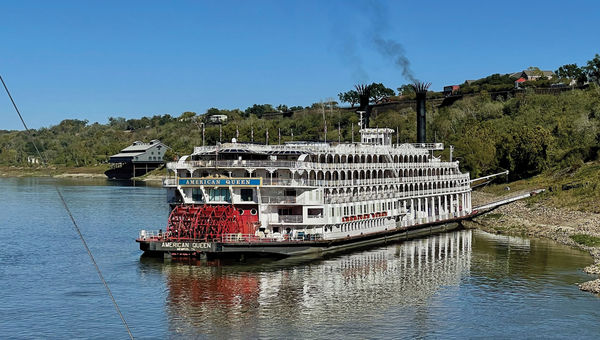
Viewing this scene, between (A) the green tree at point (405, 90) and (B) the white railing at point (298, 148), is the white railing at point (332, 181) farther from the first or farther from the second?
(A) the green tree at point (405, 90)

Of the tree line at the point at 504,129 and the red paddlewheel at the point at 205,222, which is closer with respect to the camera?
the red paddlewheel at the point at 205,222

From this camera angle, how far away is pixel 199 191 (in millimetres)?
53250

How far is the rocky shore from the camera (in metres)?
62.0

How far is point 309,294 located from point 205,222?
11.7 m

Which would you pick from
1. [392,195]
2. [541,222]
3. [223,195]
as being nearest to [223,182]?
[223,195]

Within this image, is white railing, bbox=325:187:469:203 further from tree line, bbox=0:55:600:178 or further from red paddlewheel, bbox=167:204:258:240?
tree line, bbox=0:55:600:178

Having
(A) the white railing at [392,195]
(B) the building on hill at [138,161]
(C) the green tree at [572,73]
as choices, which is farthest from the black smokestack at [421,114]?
(B) the building on hill at [138,161]

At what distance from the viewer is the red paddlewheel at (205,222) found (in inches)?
1939

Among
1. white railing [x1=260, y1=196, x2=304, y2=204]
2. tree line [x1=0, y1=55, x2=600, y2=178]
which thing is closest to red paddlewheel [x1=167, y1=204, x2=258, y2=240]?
white railing [x1=260, y1=196, x2=304, y2=204]

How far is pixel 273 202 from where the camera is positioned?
51844 mm

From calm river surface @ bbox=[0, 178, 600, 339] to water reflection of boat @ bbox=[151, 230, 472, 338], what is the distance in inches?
2.6

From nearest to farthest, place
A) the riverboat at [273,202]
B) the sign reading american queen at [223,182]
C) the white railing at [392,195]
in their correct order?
the riverboat at [273,202] → the sign reading american queen at [223,182] → the white railing at [392,195]

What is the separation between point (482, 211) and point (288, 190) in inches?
1273

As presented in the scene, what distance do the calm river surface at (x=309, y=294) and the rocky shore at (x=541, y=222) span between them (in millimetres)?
3614
